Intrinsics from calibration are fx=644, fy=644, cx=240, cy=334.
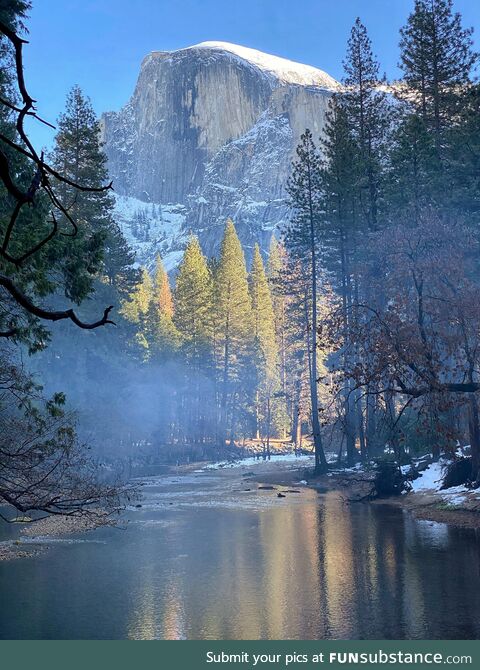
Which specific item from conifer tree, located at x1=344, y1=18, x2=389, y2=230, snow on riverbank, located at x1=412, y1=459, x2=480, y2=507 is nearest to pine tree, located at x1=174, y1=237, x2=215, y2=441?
conifer tree, located at x1=344, y1=18, x2=389, y2=230

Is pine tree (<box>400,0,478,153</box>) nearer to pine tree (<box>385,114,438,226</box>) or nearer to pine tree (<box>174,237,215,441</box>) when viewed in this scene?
pine tree (<box>385,114,438,226</box>)

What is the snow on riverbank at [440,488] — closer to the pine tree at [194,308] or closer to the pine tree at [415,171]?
the pine tree at [415,171]

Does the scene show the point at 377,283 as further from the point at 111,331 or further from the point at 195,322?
the point at 195,322

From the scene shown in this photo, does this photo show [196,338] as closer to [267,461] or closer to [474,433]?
[267,461]

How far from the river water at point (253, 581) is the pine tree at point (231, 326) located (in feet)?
148

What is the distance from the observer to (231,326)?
6925 centimetres

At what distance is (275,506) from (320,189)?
25.9m

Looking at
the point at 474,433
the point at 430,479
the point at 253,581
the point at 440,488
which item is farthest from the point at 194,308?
the point at 253,581

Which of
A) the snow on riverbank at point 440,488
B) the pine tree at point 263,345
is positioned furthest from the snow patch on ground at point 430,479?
the pine tree at point 263,345

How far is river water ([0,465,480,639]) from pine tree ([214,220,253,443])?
45.1 metres

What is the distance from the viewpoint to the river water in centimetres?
1130

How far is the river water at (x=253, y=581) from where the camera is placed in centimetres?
1130

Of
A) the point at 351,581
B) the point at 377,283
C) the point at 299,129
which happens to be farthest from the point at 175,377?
the point at 299,129

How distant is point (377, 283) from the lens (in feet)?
117
